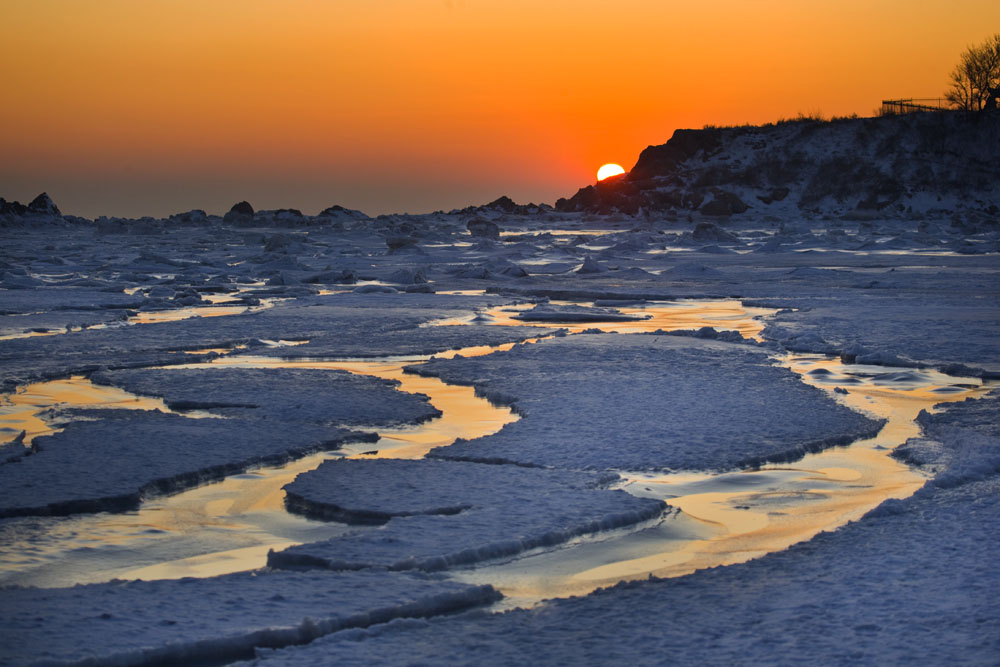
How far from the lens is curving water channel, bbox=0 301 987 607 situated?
7.77 ft

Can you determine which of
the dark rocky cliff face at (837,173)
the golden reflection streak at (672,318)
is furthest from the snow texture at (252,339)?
the dark rocky cliff face at (837,173)

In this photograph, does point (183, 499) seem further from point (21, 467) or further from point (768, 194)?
point (768, 194)

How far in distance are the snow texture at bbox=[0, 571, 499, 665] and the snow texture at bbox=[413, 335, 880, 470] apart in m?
1.20

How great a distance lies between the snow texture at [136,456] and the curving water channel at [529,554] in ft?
0.22

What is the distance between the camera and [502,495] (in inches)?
112

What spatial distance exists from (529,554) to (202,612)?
2.68 ft

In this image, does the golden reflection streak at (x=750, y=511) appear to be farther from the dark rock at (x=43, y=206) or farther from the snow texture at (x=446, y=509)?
the dark rock at (x=43, y=206)

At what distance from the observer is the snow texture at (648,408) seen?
3445 mm

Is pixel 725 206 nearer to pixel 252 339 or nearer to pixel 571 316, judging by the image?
pixel 571 316

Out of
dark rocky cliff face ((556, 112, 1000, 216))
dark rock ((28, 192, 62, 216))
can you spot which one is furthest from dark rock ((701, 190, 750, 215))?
dark rock ((28, 192, 62, 216))

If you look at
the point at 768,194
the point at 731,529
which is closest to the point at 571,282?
the point at 731,529

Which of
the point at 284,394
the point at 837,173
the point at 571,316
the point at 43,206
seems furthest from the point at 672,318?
the point at 43,206

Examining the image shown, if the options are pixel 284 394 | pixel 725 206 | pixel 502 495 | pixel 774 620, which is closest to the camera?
pixel 774 620

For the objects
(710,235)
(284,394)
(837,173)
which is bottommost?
(284,394)
